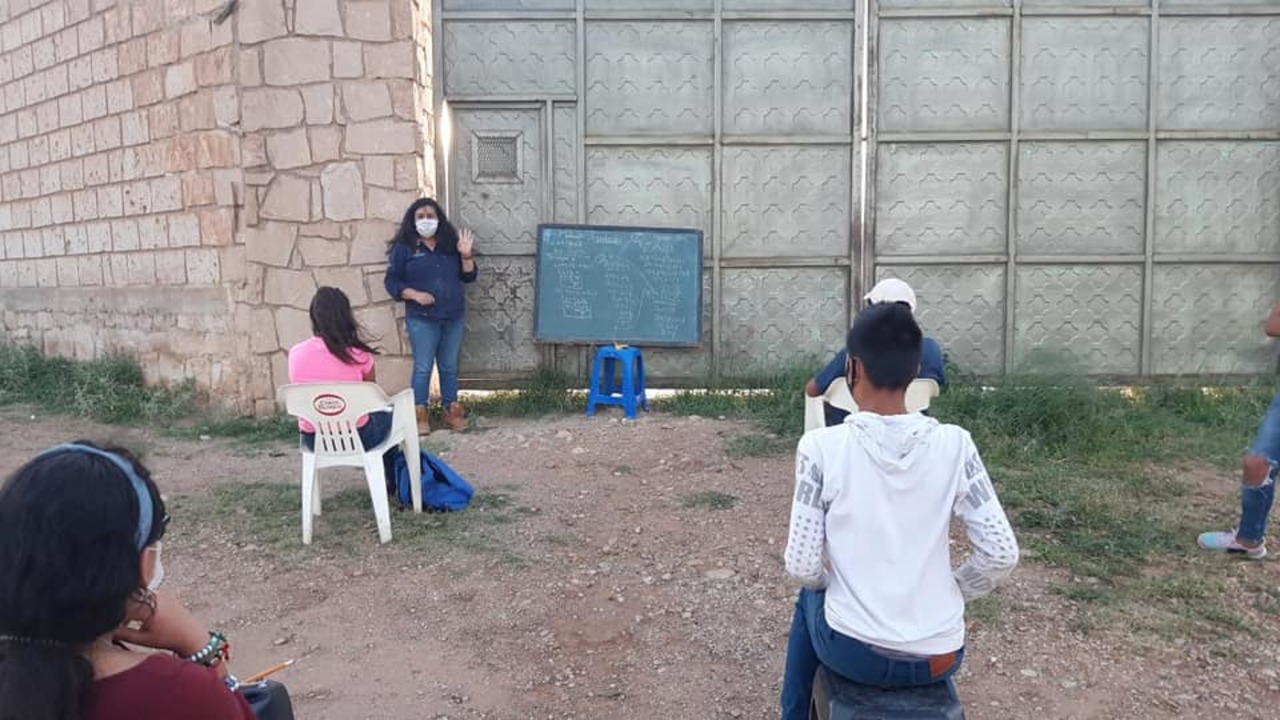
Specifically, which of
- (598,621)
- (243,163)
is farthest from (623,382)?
(598,621)

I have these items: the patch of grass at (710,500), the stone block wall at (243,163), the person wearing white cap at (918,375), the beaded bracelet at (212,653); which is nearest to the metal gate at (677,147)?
the stone block wall at (243,163)

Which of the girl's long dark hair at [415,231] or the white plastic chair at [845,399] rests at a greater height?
the girl's long dark hair at [415,231]

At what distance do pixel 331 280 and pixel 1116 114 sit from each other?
579 centimetres

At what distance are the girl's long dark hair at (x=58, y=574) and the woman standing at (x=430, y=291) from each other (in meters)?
5.23

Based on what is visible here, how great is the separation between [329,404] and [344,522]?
73 centimetres

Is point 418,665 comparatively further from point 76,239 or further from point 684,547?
point 76,239

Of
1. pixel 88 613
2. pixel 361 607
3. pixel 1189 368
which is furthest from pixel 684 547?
pixel 1189 368

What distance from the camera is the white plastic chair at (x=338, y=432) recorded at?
14.7 feet

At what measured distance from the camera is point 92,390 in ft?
25.9

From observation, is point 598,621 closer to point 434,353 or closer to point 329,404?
point 329,404

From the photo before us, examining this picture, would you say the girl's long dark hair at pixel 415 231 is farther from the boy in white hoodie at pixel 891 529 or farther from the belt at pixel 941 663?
the belt at pixel 941 663

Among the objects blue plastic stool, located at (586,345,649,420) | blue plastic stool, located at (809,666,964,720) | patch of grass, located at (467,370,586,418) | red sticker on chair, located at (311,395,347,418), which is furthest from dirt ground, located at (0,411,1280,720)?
patch of grass, located at (467,370,586,418)

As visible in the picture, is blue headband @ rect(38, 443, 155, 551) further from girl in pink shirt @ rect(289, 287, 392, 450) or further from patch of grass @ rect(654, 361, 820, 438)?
patch of grass @ rect(654, 361, 820, 438)

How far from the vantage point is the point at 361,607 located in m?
3.92
